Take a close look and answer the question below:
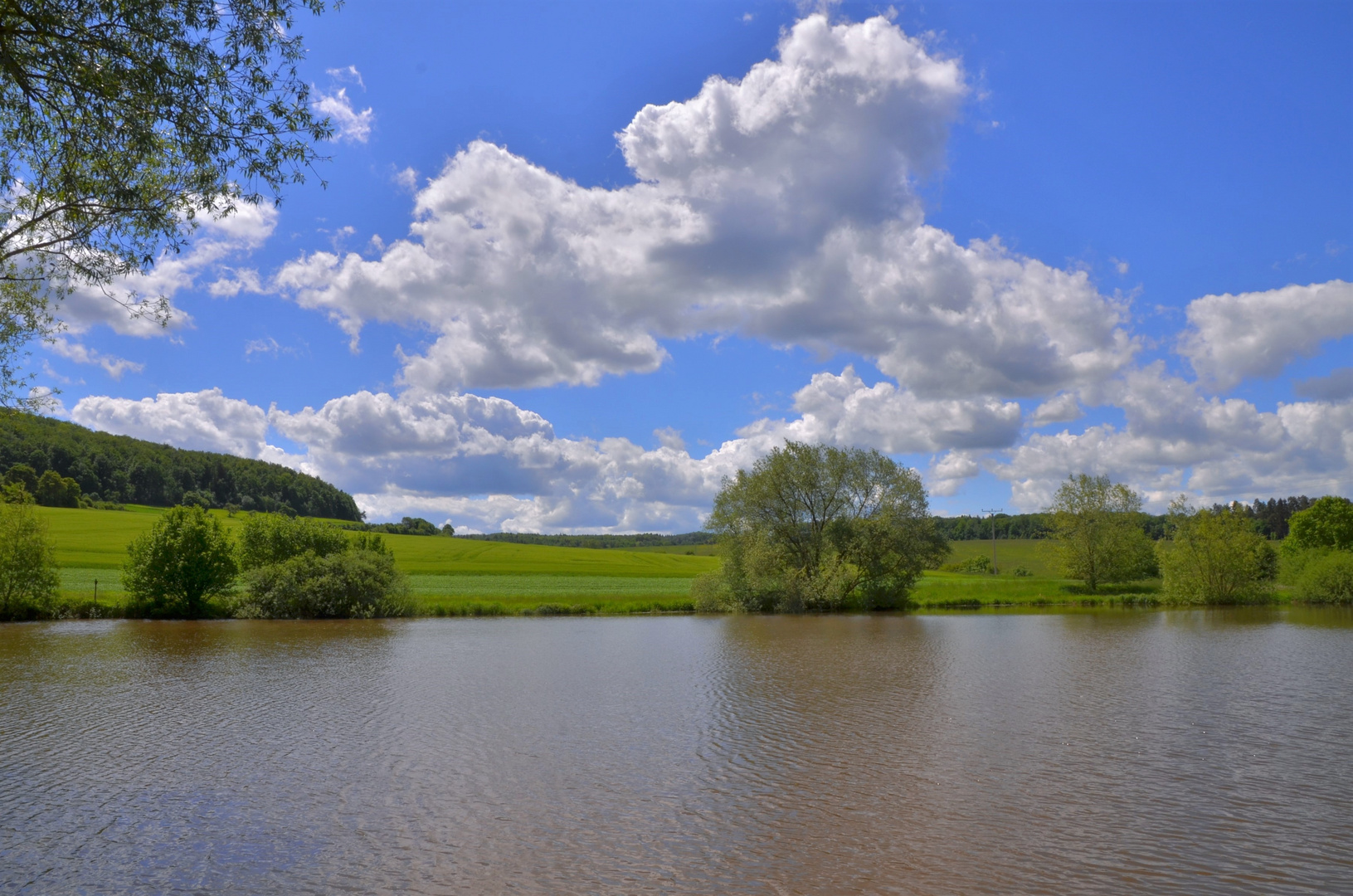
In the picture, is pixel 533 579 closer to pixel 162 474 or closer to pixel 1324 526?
pixel 1324 526

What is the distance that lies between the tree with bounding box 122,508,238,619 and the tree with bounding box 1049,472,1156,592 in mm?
66885

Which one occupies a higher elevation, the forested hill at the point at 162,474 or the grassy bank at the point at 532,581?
the forested hill at the point at 162,474

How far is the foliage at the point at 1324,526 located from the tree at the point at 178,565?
84807mm

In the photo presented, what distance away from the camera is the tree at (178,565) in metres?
44.3

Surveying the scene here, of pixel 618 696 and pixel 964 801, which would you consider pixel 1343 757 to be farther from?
pixel 618 696

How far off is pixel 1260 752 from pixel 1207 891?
7.10 meters

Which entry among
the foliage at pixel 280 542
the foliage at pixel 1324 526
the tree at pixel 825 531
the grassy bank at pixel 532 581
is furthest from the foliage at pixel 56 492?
the foliage at pixel 1324 526

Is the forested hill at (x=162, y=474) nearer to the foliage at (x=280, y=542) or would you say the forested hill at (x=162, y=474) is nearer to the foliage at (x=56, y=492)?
the foliage at (x=56, y=492)

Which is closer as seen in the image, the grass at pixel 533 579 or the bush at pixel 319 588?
the bush at pixel 319 588

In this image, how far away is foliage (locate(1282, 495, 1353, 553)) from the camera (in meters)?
74.5

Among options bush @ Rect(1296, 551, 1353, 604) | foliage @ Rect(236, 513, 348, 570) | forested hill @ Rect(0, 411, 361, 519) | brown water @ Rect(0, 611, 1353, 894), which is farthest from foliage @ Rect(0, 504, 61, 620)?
bush @ Rect(1296, 551, 1353, 604)

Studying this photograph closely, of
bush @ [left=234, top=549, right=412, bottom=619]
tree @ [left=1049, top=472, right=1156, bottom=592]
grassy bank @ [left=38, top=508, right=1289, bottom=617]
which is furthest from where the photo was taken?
tree @ [left=1049, top=472, right=1156, bottom=592]

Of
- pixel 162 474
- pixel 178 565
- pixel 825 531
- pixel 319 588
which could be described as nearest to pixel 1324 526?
pixel 825 531

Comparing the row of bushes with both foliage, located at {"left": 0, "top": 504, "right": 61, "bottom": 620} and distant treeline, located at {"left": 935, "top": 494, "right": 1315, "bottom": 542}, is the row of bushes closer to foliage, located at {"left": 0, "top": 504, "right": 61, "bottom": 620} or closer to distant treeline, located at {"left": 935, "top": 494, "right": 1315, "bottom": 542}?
foliage, located at {"left": 0, "top": 504, "right": 61, "bottom": 620}
